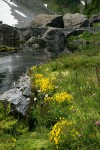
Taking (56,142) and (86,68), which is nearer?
(56,142)

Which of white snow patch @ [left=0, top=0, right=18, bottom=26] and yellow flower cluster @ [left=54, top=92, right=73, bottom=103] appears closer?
yellow flower cluster @ [left=54, top=92, right=73, bottom=103]

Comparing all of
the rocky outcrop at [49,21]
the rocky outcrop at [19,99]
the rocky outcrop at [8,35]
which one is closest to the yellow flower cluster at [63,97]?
the rocky outcrop at [19,99]

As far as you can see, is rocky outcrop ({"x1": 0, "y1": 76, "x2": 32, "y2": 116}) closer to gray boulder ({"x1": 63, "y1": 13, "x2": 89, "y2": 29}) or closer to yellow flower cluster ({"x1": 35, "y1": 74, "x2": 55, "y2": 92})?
yellow flower cluster ({"x1": 35, "y1": 74, "x2": 55, "y2": 92})

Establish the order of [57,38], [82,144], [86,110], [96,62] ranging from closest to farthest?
1. [82,144]
2. [86,110]
3. [96,62]
4. [57,38]

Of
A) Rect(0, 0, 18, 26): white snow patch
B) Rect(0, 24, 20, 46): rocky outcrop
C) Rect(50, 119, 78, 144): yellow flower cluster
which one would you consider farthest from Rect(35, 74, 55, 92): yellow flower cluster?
Rect(0, 0, 18, 26): white snow patch

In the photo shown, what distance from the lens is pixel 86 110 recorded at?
12.2 metres

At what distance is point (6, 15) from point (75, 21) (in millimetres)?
33110

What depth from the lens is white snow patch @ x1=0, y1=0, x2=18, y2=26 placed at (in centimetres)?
10482

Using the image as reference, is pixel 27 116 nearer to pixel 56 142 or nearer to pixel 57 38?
pixel 56 142

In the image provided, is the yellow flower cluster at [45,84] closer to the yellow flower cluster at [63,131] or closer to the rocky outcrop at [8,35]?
the yellow flower cluster at [63,131]

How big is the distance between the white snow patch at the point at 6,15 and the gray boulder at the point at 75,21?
68.0 feet

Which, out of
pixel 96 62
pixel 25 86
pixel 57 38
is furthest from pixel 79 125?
pixel 57 38

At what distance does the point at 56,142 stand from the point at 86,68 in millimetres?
9513

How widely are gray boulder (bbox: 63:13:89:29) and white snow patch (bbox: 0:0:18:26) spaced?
2072 cm
